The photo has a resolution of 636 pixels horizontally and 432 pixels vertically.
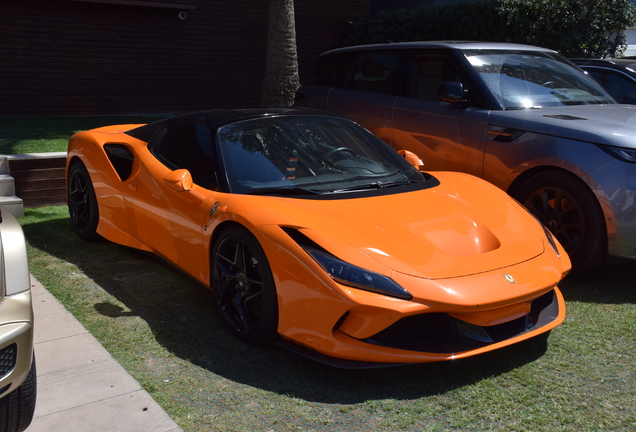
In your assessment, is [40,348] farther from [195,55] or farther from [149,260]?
[195,55]

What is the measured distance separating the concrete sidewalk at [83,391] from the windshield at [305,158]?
1249 millimetres

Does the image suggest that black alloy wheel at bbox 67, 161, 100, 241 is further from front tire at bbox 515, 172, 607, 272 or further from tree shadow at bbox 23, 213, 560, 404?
front tire at bbox 515, 172, 607, 272

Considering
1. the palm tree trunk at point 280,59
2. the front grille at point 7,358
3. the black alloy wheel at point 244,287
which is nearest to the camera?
the front grille at point 7,358

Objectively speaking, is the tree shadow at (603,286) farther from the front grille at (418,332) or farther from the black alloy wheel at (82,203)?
the black alloy wheel at (82,203)

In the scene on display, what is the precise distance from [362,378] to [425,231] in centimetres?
86

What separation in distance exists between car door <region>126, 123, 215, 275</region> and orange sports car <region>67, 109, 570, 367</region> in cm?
1

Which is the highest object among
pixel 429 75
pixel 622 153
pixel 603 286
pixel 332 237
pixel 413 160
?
pixel 429 75

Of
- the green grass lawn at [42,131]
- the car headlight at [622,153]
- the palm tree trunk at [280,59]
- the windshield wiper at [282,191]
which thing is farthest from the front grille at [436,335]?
the palm tree trunk at [280,59]

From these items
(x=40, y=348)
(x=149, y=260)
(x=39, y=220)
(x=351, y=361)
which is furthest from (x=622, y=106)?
(x=39, y=220)

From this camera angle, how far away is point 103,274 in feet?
15.7

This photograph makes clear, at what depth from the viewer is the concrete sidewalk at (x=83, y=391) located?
277cm

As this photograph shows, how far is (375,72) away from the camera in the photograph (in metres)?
6.41

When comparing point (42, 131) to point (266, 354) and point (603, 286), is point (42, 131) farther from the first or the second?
point (603, 286)

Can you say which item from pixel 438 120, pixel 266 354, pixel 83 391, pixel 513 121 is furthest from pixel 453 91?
pixel 83 391
